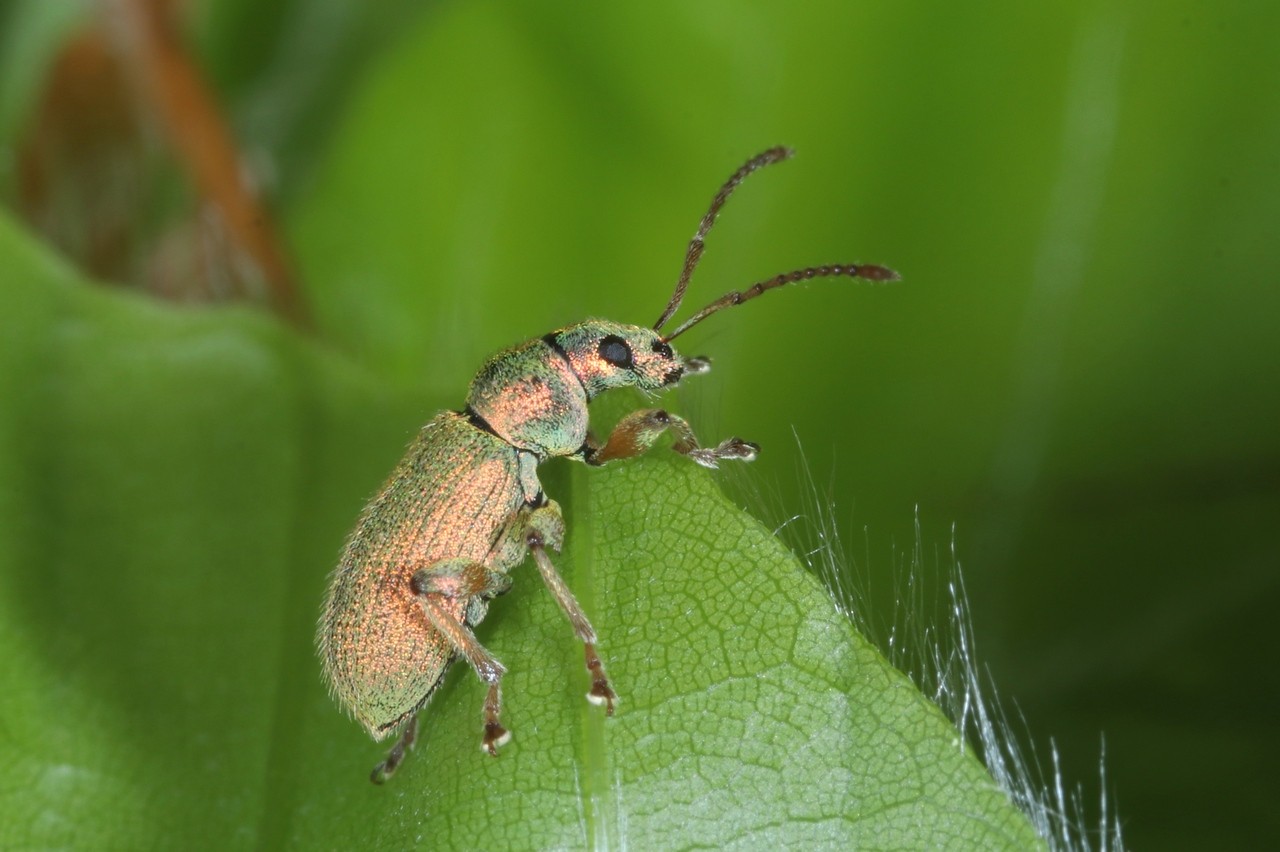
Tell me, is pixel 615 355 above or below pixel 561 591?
above

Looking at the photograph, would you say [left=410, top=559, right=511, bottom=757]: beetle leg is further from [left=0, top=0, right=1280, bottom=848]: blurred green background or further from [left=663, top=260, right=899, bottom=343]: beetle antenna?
[left=663, top=260, right=899, bottom=343]: beetle antenna

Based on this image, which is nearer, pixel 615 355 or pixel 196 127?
pixel 615 355

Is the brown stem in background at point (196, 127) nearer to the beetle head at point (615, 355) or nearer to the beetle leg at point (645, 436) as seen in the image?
the beetle head at point (615, 355)

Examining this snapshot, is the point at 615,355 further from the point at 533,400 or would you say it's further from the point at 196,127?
the point at 196,127

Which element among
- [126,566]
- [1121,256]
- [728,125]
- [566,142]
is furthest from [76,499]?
[1121,256]

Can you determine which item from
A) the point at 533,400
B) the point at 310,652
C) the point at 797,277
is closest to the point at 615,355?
the point at 533,400

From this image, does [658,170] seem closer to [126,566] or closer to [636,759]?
[126,566]

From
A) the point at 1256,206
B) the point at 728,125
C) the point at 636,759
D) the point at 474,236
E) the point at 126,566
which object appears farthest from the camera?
the point at 474,236
